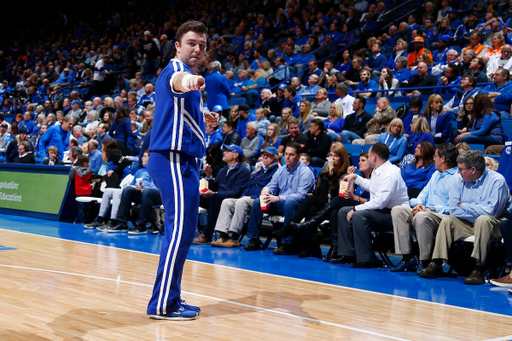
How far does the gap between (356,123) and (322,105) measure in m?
1.22

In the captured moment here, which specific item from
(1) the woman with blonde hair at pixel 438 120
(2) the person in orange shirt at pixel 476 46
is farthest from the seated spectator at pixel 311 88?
(1) the woman with blonde hair at pixel 438 120

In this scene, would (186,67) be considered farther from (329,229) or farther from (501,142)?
(501,142)

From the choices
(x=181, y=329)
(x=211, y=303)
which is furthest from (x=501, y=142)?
(x=181, y=329)

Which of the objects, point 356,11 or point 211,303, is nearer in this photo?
point 211,303

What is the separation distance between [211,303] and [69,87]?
17.0 metres

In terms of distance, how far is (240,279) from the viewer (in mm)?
5555

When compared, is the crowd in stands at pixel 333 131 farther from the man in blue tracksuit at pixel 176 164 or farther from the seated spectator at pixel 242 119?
the man in blue tracksuit at pixel 176 164

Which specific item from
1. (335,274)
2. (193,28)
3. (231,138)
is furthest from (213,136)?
(193,28)

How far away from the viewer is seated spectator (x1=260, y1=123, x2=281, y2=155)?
32.4 ft

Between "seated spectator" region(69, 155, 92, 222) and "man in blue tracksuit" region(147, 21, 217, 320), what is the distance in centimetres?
708

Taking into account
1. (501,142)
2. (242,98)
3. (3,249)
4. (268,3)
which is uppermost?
(268,3)

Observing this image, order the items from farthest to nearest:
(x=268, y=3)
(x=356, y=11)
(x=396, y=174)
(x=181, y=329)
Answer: (x=268, y=3)
(x=356, y=11)
(x=396, y=174)
(x=181, y=329)

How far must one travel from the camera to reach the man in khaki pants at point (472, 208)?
5938mm

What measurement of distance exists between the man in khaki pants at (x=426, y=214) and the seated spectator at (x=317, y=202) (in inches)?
42.6
